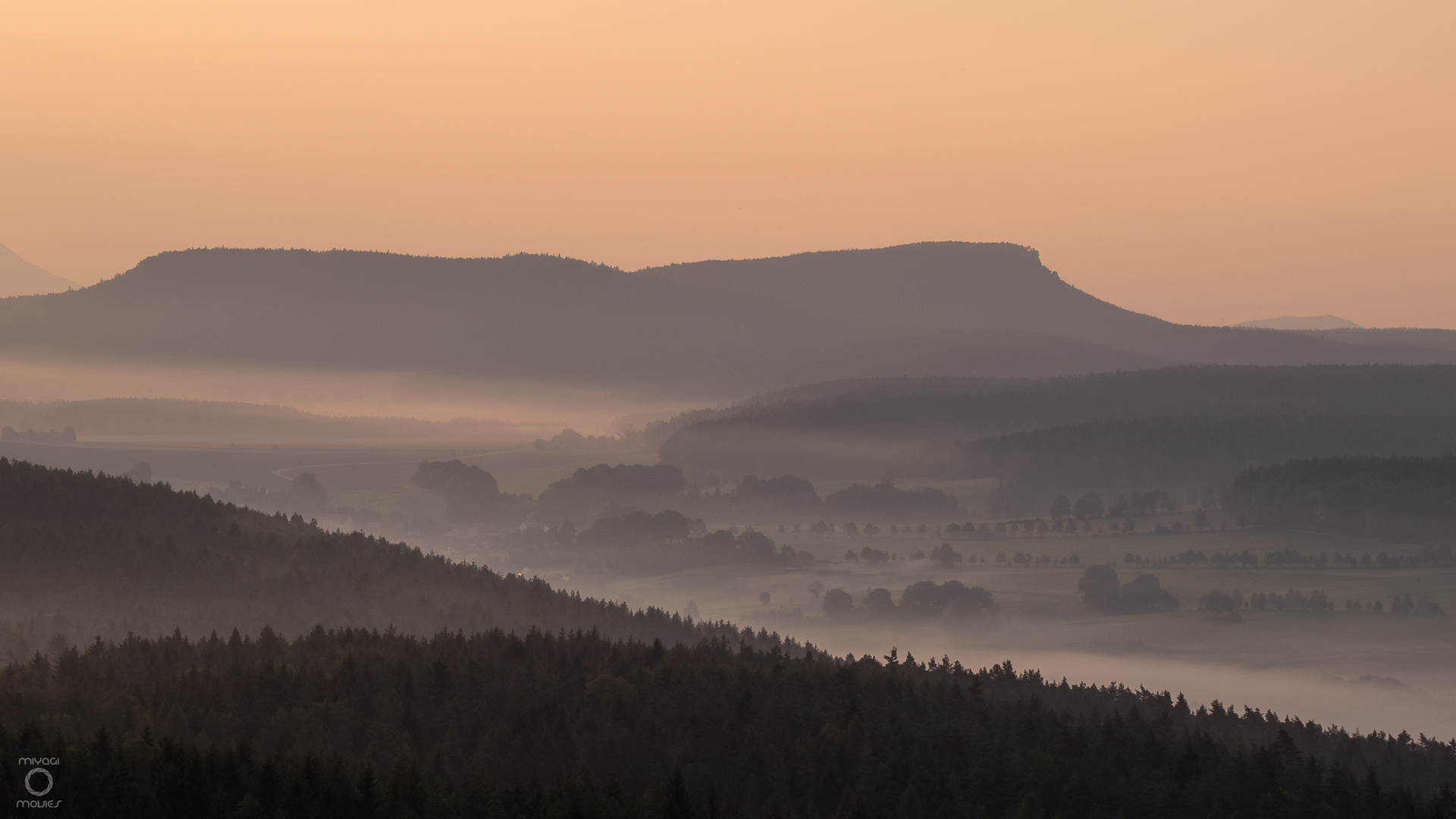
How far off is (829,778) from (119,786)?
4439 centimetres

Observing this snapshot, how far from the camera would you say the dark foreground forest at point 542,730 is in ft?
209

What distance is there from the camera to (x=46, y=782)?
5425 centimetres

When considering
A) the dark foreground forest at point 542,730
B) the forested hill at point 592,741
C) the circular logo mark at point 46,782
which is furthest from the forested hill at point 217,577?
the circular logo mark at point 46,782

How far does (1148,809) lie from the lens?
92.9 metres

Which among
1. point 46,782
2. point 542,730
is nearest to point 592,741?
point 542,730

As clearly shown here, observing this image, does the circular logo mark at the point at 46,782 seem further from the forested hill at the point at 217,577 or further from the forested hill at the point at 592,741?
the forested hill at the point at 217,577

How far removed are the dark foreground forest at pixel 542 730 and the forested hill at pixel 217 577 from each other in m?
0.59

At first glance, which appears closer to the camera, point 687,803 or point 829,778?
point 687,803

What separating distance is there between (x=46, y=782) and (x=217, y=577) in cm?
8026

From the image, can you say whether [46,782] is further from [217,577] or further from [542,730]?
[217,577]

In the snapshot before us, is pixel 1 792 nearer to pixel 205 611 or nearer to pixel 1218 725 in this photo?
pixel 205 611

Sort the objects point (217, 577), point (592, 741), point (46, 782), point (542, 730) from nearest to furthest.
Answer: point (46, 782), point (592, 741), point (542, 730), point (217, 577)

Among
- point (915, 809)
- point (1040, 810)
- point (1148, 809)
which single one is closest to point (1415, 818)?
point (1148, 809)

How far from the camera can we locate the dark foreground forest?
63.7 m
